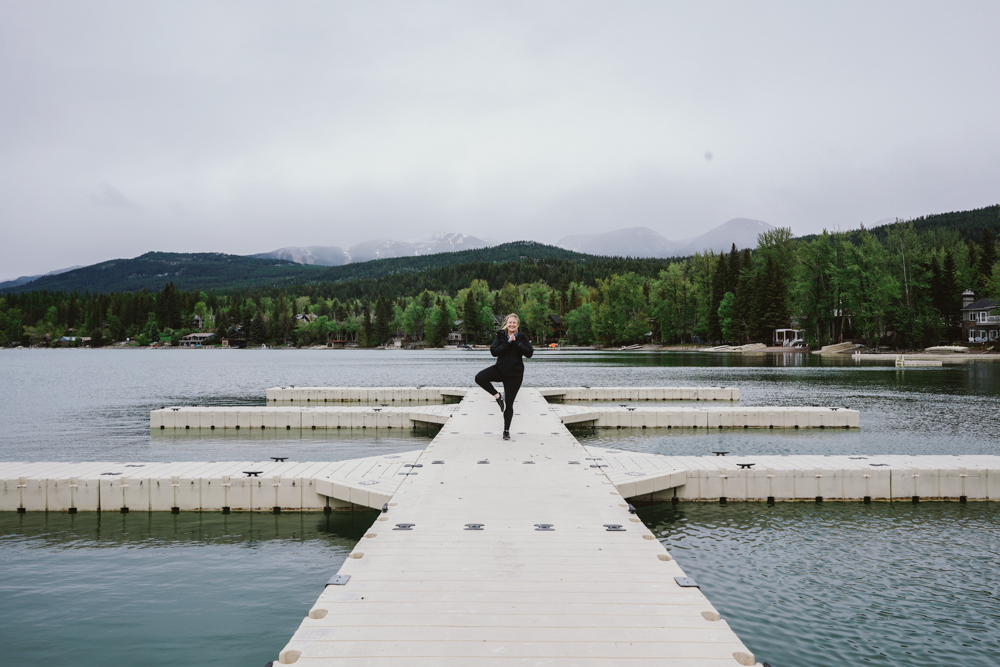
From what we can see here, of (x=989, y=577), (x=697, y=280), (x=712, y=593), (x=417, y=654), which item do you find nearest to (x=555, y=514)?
(x=712, y=593)

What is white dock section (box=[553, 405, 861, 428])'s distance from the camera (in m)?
17.9

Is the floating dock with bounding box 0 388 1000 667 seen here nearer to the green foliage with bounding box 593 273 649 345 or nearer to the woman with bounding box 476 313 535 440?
the woman with bounding box 476 313 535 440

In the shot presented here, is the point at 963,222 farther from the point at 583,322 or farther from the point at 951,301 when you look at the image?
the point at 583,322

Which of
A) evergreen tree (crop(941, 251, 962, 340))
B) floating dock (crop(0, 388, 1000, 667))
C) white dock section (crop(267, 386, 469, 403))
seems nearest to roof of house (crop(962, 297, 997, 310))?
evergreen tree (crop(941, 251, 962, 340))

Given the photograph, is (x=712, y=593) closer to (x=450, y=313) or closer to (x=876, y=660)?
(x=876, y=660)

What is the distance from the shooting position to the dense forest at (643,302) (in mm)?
66625

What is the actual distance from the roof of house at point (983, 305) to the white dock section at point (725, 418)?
62.6 m

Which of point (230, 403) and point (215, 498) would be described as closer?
point (215, 498)

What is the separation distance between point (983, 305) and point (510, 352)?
77974mm

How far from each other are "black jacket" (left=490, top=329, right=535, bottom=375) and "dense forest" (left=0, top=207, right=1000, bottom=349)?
220 feet

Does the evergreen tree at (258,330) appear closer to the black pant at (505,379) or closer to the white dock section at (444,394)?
the white dock section at (444,394)

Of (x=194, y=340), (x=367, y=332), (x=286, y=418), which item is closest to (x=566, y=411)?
(x=286, y=418)

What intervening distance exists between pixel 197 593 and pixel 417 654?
4.06 m

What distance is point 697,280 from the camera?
291 ft
